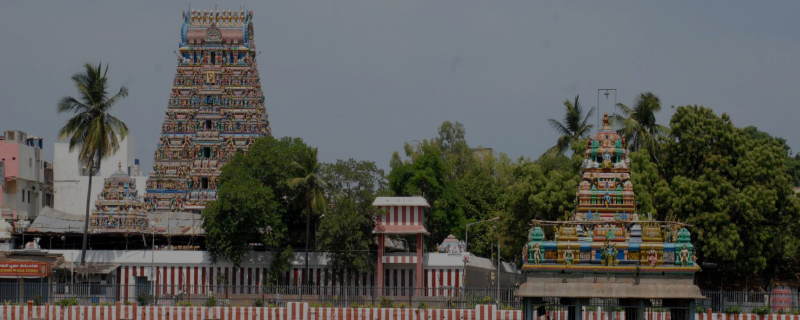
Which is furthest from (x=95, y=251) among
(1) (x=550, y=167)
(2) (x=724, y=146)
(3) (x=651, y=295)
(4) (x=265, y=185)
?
(3) (x=651, y=295)

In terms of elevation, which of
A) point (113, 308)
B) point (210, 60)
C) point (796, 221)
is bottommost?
point (113, 308)

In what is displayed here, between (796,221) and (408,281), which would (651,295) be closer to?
(796,221)

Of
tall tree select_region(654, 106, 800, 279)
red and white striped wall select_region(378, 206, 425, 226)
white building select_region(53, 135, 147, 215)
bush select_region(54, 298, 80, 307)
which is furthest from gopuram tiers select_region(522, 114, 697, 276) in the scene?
white building select_region(53, 135, 147, 215)

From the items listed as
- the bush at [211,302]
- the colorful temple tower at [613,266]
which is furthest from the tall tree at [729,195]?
the colorful temple tower at [613,266]

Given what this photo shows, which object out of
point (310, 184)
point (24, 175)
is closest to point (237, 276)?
point (310, 184)

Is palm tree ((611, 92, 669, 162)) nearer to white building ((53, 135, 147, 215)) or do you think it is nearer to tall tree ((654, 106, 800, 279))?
tall tree ((654, 106, 800, 279))

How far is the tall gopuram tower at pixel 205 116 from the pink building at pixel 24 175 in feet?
34.2

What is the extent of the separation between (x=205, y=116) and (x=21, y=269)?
2745 cm

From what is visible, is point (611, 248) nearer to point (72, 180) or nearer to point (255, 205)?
point (255, 205)

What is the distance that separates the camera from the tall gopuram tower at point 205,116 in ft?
291

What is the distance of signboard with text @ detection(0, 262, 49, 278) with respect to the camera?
6378cm

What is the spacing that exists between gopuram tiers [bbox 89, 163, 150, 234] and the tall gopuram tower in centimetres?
821

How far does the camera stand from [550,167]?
82250 millimetres

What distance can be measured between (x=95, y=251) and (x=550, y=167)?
27.9 m
